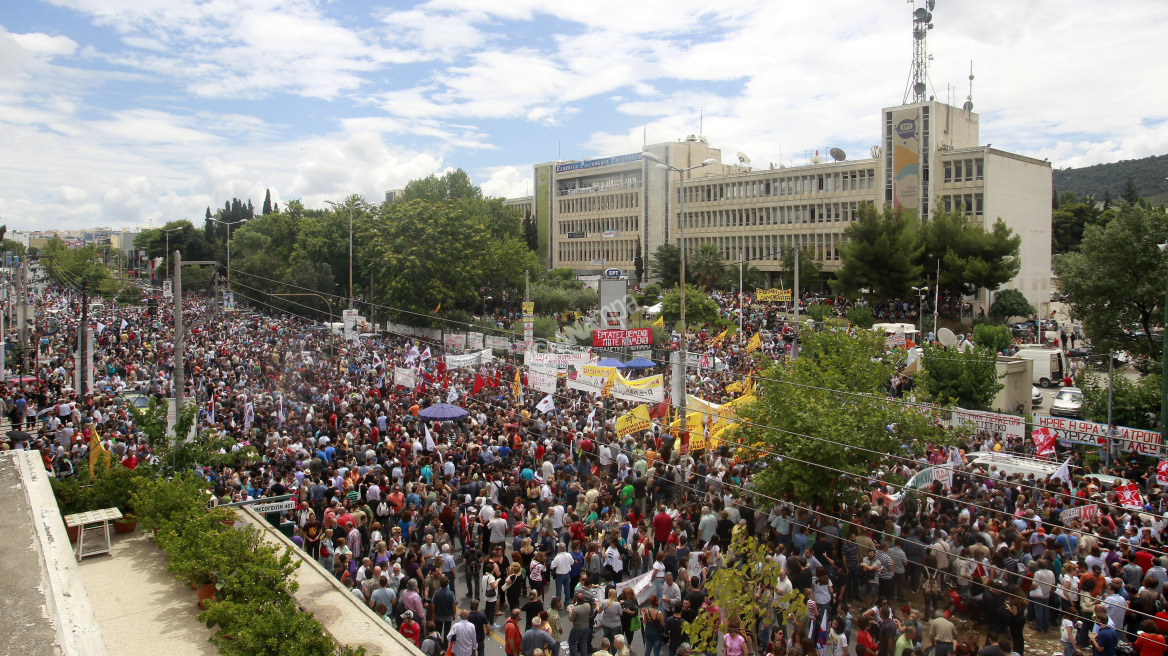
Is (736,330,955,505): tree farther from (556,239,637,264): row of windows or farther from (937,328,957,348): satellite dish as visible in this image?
(556,239,637,264): row of windows

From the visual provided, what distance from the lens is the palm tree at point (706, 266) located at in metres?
71.6

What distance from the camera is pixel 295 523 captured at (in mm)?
14367

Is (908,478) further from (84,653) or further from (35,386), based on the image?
(35,386)

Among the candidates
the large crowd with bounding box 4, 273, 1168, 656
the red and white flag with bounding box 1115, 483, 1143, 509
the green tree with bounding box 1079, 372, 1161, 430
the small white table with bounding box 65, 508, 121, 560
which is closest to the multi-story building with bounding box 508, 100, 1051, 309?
the green tree with bounding box 1079, 372, 1161, 430

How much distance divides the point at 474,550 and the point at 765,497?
5.28 m

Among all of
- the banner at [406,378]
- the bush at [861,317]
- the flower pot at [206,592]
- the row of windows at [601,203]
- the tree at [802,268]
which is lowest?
the flower pot at [206,592]

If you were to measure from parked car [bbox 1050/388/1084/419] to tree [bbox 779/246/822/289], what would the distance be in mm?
33037

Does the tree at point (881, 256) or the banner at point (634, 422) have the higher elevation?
the tree at point (881, 256)

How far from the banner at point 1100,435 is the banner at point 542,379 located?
1217cm

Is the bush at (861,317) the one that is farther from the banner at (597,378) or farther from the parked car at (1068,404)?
the banner at (597,378)

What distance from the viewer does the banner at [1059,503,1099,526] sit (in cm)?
1432

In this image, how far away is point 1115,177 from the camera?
18638 cm

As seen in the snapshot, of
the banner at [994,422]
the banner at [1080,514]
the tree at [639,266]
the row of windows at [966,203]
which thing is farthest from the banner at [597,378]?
the tree at [639,266]

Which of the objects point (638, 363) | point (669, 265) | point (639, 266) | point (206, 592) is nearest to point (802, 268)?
point (669, 265)
